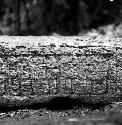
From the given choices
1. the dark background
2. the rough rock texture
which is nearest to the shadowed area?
the rough rock texture

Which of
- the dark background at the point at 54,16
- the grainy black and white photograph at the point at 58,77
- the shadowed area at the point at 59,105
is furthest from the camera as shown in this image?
the dark background at the point at 54,16

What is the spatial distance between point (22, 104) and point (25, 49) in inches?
28.6

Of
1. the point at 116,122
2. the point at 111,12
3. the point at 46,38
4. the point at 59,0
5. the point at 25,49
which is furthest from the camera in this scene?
the point at 111,12

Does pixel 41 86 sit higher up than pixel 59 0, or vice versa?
pixel 59 0

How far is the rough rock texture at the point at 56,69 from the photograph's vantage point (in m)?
4.28

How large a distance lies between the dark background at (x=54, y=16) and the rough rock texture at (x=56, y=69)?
4.15 m

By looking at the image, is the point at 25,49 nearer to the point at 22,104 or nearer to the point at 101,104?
the point at 22,104

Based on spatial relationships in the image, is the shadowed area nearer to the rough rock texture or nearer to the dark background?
the rough rock texture

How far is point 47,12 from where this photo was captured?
29.4 feet

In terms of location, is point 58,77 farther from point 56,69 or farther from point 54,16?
point 54,16

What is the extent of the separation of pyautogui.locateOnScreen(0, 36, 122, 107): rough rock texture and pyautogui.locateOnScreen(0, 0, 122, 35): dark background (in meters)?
4.15

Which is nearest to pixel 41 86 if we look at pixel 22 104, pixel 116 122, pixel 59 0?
pixel 22 104

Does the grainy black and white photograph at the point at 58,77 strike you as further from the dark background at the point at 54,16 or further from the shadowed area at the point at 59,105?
the dark background at the point at 54,16

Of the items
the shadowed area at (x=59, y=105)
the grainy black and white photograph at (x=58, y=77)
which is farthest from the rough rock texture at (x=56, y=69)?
the shadowed area at (x=59, y=105)
